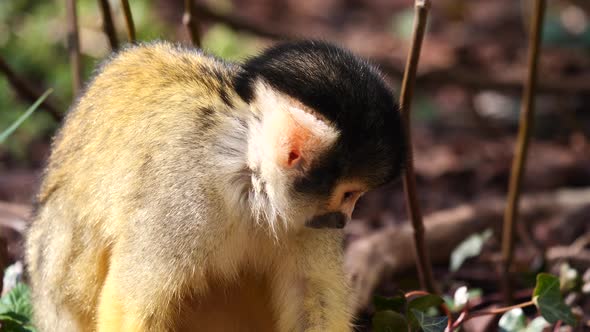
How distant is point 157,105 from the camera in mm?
2768

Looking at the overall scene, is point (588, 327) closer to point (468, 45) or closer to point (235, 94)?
point (235, 94)

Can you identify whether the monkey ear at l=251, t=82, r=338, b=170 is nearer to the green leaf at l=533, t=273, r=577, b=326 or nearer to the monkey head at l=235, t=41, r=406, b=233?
the monkey head at l=235, t=41, r=406, b=233

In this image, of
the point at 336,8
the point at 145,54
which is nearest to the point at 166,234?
the point at 145,54

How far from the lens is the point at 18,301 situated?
3.16 meters

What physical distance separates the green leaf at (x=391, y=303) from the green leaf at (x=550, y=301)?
1.41 ft

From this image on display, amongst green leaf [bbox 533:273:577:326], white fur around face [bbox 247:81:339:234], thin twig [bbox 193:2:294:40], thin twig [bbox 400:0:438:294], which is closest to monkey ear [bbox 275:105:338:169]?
white fur around face [bbox 247:81:339:234]

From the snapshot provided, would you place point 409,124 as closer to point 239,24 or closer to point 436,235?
point 436,235

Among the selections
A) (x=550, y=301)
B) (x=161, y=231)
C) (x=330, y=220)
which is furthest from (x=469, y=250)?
(x=161, y=231)

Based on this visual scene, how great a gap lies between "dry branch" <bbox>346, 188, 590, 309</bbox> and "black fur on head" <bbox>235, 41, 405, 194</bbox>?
1104mm

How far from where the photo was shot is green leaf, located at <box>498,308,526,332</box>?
9.87ft

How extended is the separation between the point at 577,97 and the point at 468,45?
1.27 m

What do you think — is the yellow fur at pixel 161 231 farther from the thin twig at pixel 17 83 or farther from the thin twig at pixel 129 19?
the thin twig at pixel 17 83

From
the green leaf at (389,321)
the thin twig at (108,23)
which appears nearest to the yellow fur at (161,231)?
the green leaf at (389,321)

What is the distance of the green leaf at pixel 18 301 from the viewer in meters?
3.09
